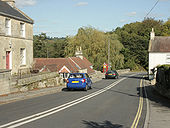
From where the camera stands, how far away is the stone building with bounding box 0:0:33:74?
854 inches

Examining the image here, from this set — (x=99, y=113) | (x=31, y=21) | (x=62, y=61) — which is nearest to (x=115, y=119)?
(x=99, y=113)

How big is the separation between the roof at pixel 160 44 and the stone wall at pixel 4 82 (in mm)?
35903

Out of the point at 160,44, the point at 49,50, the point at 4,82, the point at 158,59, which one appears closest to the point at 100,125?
the point at 4,82

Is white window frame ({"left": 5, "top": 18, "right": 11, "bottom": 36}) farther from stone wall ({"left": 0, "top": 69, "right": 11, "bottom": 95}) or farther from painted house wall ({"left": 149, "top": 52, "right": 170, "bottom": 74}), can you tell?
painted house wall ({"left": 149, "top": 52, "right": 170, "bottom": 74})

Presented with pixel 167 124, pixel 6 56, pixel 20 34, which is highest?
pixel 20 34

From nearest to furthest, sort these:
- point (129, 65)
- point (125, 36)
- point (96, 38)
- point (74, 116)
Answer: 1. point (74, 116)
2. point (96, 38)
3. point (129, 65)
4. point (125, 36)

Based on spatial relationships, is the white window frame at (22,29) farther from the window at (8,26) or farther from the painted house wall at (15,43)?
the window at (8,26)

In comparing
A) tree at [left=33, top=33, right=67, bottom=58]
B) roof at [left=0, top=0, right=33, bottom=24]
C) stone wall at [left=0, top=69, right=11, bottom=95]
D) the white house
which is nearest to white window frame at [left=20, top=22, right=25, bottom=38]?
roof at [left=0, top=0, right=33, bottom=24]

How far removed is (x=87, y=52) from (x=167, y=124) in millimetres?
53504

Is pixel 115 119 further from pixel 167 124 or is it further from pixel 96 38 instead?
pixel 96 38

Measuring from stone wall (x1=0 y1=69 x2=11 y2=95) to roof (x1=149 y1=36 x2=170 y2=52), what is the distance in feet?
118

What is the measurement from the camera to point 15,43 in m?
23.6

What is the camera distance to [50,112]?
1085 cm

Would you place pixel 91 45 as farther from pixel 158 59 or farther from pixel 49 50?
pixel 49 50
